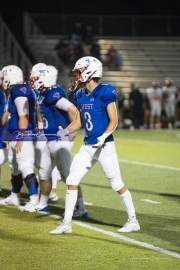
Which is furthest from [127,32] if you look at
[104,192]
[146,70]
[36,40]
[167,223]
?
[167,223]

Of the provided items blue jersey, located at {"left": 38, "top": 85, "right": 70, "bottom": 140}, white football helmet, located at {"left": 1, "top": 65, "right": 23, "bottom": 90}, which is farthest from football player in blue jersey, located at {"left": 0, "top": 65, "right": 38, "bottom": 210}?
blue jersey, located at {"left": 38, "top": 85, "right": 70, "bottom": 140}

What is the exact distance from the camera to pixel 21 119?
25.2 ft

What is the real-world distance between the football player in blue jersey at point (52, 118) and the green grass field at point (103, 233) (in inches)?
21.1

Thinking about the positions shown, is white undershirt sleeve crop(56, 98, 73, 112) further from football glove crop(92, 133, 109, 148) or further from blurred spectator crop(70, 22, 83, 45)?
blurred spectator crop(70, 22, 83, 45)

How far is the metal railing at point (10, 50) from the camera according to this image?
22.6 meters

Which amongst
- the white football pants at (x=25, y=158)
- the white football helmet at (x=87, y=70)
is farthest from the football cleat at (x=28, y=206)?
the white football helmet at (x=87, y=70)

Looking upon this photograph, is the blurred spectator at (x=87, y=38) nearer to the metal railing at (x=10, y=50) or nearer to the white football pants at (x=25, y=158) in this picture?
the metal railing at (x=10, y=50)

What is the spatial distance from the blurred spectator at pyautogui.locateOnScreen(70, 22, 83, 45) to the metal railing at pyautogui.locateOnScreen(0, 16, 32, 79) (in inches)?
80.4

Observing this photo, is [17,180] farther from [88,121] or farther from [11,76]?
[88,121]

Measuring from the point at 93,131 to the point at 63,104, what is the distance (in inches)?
37.8

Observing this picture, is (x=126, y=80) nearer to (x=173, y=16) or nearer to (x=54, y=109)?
(x=173, y=16)

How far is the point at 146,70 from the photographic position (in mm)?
26734

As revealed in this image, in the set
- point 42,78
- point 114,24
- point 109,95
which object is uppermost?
point 114,24

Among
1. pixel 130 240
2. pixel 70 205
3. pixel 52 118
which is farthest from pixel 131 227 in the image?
pixel 52 118
